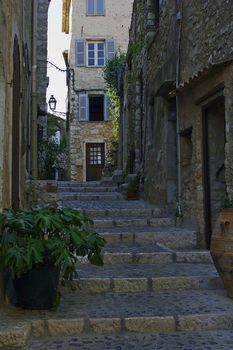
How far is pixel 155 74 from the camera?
942 cm

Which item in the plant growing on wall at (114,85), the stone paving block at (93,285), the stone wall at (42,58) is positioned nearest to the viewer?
the stone paving block at (93,285)

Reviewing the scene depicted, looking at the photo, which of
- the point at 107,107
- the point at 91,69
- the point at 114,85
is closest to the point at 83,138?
the point at 107,107

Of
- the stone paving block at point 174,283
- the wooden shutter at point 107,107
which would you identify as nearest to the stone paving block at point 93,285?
the stone paving block at point 174,283

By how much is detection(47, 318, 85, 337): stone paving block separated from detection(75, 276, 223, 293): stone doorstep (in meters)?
0.96

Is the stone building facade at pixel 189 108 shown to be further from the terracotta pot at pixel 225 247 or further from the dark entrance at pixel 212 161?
the terracotta pot at pixel 225 247

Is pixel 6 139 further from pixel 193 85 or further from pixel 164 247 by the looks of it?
pixel 193 85

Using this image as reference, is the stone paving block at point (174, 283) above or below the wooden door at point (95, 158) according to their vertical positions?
A: below

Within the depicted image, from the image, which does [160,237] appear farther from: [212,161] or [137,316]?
[137,316]

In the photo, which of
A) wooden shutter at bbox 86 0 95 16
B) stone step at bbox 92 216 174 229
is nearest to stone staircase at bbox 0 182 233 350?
stone step at bbox 92 216 174 229

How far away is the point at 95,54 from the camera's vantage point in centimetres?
2297

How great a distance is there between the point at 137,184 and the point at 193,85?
4756mm

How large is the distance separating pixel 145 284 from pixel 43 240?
1.43m

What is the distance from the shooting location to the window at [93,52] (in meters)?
22.8

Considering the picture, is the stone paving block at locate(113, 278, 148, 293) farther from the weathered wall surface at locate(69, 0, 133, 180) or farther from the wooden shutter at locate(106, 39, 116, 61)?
the wooden shutter at locate(106, 39, 116, 61)
